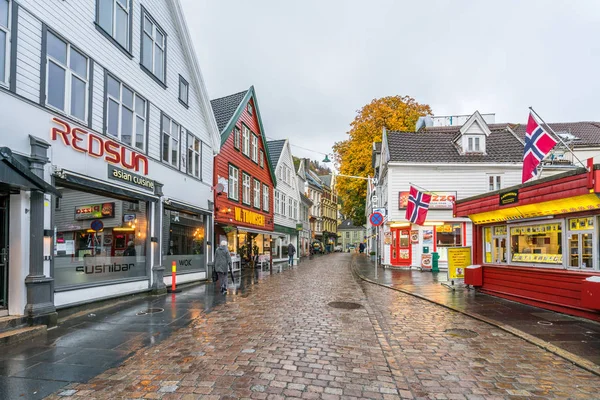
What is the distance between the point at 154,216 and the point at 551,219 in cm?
1150

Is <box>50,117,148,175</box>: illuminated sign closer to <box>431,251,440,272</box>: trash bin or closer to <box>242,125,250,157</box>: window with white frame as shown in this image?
<box>242,125,250,157</box>: window with white frame

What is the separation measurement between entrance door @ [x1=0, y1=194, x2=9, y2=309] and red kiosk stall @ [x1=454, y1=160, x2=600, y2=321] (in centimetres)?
1137

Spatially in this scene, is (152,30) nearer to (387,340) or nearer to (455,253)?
(387,340)

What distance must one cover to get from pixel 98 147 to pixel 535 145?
434 inches

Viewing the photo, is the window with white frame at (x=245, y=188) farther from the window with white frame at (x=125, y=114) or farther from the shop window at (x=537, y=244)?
the shop window at (x=537, y=244)

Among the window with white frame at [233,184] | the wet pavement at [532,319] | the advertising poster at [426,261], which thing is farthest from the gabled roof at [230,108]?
the advertising poster at [426,261]

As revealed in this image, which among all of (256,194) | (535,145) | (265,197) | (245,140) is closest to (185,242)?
(245,140)

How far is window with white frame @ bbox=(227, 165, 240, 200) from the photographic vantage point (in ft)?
68.9

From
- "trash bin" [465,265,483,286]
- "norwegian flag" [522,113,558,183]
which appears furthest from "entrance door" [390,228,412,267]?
"norwegian flag" [522,113,558,183]

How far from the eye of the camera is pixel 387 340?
23.1 ft

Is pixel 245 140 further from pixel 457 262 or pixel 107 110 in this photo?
pixel 457 262

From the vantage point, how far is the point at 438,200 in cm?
2347

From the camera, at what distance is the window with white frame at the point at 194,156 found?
645 inches

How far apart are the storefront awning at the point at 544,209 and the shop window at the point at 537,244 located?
405mm
